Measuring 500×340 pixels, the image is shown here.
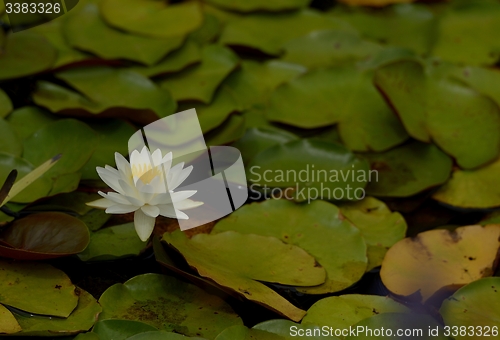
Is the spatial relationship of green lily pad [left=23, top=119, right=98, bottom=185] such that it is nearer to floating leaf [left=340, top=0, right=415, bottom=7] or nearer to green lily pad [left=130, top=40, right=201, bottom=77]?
green lily pad [left=130, top=40, right=201, bottom=77]

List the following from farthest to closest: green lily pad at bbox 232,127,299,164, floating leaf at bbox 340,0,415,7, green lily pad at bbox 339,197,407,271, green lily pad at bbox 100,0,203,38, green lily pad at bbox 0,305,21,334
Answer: floating leaf at bbox 340,0,415,7, green lily pad at bbox 100,0,203,38, green lily pad at bbox 232,127,299,164, green lily pad at bbox 339,197,407,271, green lily pad at bbox 0,305,21,334

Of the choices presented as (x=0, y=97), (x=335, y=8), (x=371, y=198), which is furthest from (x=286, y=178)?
(x=335, y=8)

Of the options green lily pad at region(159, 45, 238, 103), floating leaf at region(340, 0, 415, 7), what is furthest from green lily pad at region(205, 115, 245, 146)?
floating leaf at region(340, 0, 415, 7)

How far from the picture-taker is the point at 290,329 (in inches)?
40.0

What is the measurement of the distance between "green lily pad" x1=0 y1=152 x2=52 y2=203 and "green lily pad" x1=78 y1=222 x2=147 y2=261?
170mm

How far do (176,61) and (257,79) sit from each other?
0.92 ft

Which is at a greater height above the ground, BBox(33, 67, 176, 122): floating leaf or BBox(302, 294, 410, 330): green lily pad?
BBox(33, 67, 176, 122): floating leaf

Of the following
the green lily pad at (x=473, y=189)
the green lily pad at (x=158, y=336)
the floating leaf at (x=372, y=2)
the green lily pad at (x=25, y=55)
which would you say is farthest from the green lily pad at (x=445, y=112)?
the green lily pad at (x=25, y=55)

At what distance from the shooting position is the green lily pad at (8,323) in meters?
0.94

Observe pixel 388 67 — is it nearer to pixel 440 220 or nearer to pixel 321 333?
pixel 440 220

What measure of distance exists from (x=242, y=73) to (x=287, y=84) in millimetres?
191

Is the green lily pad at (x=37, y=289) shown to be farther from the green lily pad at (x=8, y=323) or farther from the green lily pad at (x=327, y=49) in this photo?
the green lily pad at (x=327, y=49)

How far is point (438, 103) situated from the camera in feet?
5.32

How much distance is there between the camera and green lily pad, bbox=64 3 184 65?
5.69 ft
